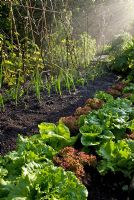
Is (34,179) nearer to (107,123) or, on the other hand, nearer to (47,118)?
(107,123)

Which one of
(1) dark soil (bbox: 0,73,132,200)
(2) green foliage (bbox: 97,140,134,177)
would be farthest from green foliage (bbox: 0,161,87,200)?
(2) green foliage (bbox: 97,140,134,177)

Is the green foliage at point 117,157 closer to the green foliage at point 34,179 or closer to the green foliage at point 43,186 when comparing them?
the green foliage at point 34,179

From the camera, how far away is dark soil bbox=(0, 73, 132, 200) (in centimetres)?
378

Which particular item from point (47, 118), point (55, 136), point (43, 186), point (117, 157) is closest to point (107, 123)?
point (117, 157)

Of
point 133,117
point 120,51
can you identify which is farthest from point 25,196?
point 120,51

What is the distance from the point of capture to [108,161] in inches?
153

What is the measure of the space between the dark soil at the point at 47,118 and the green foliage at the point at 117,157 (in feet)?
0.32

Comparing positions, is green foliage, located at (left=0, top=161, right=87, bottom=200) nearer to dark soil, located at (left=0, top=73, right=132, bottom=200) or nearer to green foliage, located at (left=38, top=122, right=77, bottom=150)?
dark soil, located at (left=0, top=73, right=132, bottom=200)

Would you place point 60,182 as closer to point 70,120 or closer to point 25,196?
point 25,196

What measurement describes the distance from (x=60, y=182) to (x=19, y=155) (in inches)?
23.9

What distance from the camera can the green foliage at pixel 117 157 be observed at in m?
3.87

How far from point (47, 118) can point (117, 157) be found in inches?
64.2

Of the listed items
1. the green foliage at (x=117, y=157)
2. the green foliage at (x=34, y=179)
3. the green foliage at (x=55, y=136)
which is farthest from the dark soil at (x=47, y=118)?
the green foliage at (x=34, y=179)

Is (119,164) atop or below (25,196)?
below
